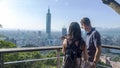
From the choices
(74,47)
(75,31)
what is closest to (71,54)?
(74,47)

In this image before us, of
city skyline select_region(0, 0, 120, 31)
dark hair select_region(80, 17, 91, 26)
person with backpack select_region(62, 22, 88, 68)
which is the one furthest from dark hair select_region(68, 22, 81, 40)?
city skyline select_region(0, 0, 120, 31)

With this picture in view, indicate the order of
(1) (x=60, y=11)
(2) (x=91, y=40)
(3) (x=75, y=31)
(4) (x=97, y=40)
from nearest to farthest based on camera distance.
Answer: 1. (3) (x=75, y=31)
2. (4) (x=97, y=40)
3. (2) (x=91, y=40)
4. (1) (x=60, y=11)

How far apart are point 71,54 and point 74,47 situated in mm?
107

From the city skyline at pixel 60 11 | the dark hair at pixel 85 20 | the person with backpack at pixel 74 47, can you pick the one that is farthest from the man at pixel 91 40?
the city skyline at pixel 60 11

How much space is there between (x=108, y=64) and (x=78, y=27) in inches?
72.8

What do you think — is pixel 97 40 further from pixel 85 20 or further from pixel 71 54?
pixel 71 54

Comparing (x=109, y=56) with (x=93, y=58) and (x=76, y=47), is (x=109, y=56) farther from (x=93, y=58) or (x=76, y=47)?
(x=76, y=47)

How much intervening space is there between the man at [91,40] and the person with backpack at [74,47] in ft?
1.08

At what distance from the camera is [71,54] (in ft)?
11.0

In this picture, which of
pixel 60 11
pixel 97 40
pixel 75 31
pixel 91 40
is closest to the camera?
pixel 75 31

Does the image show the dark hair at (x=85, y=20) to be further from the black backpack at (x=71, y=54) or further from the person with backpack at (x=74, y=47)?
the black backpack at (x=71, y=54)

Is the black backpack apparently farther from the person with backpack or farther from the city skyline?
the city skyline

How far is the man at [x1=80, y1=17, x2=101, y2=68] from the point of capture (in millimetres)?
3670

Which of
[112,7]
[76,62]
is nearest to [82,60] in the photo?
[76,62]
